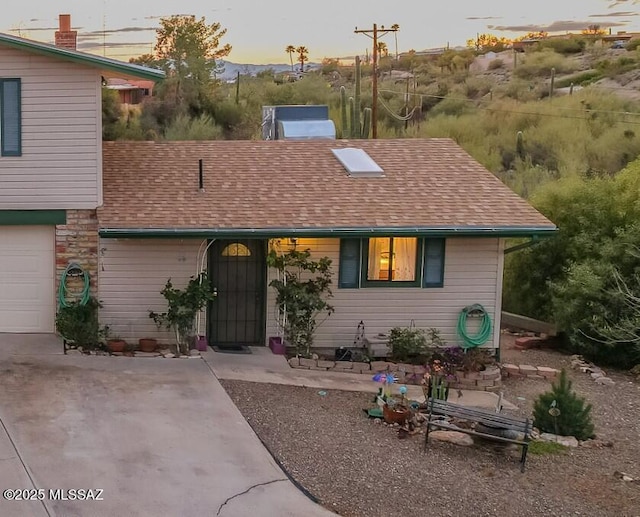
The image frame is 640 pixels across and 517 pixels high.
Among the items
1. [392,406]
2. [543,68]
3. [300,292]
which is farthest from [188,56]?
[392,406]

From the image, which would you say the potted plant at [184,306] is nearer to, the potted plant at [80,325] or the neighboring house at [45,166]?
the potted plant at [80,325]

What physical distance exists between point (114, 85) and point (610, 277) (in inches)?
1219

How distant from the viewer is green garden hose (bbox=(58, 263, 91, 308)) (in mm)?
13766

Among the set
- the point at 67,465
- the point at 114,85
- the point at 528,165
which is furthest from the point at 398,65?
the point at 67,465

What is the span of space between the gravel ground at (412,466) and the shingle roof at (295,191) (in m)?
3.04

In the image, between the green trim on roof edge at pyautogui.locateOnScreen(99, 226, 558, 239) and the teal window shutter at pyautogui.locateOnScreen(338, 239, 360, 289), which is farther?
the teal window shutter at pyautogui.locateOnScreen(338, 239, 360, 289)

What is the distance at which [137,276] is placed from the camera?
13961mm

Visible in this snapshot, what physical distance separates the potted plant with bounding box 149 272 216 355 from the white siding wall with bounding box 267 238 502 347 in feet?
4.08

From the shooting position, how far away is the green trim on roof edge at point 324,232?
1334cm

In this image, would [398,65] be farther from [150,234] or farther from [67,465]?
[67,465]

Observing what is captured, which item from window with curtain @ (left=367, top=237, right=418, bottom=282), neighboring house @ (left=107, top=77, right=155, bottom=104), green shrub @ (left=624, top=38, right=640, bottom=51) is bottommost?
window with curtain @ (left=367, top=237, right=418, bottom=282)

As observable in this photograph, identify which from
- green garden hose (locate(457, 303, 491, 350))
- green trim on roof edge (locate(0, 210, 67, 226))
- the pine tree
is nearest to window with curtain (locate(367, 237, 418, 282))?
green garden hose (locate(457, 303, 491, 350))

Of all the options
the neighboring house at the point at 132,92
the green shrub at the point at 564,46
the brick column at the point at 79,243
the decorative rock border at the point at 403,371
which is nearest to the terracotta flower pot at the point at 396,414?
the decorative rock border at the point at 403,371

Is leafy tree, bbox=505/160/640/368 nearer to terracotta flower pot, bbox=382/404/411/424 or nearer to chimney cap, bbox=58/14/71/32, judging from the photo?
terracotta flower pot, bbox=382/404/411/424
